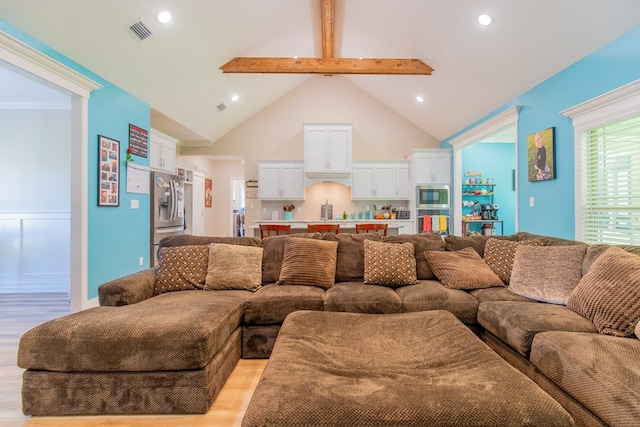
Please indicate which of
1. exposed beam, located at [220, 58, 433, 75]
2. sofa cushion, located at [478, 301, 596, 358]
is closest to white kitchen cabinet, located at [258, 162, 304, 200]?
exposed beam, located at [220, 58, 433, 75]

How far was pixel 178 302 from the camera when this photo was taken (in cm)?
221

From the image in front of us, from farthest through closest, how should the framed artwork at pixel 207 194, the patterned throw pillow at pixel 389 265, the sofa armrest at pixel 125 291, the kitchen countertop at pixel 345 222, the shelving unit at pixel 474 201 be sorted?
the framed artwork at pixel 207 194
the shelving unit at pixel 474 201
the kitchen countertop at pixel 345 222
the patterned throw pillow at pixel 389 265
the sofa armrest at pixel 125 291

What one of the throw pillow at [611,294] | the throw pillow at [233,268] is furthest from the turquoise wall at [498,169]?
the throw pillow at [233,268]

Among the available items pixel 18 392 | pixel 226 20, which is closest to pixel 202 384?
pixel 18 392

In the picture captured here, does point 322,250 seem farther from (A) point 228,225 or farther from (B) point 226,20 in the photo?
(A) point 228,225

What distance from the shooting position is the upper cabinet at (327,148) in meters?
6.47

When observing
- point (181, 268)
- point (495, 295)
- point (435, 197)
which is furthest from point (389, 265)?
point (435, 197)

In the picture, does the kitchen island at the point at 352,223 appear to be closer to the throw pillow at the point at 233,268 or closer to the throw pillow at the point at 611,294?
the throw pillow at the point at 233,268

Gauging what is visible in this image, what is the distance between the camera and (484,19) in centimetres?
347

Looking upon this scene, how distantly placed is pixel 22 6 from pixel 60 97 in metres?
2.19

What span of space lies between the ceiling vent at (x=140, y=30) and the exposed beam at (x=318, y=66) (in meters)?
1.51

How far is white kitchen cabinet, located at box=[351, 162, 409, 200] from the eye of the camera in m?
6.81

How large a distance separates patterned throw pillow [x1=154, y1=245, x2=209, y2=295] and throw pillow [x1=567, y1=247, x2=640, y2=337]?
2.65m

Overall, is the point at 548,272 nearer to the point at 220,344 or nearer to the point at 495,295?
the point at 495,295
